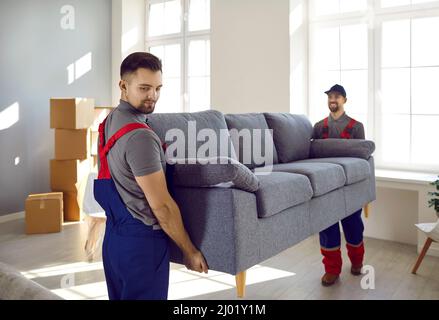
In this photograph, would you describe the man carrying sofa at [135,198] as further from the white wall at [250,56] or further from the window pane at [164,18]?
the window pane at [164,18]

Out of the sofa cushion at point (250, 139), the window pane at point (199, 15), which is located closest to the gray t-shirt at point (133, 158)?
the sofa cushion at point (250, 139)

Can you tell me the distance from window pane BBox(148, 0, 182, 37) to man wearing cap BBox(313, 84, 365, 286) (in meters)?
3.13

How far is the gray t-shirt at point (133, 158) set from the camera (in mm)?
1548

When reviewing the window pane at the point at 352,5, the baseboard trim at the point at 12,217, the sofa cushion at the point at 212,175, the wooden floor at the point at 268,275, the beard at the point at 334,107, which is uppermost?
the window pane at the point at 352,5

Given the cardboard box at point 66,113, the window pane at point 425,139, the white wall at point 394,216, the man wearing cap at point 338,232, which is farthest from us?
the cardboard box at point 66,113

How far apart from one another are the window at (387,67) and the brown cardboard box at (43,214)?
2.94 meters

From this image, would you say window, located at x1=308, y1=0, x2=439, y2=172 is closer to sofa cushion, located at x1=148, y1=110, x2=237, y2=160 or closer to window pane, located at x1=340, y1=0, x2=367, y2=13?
window pane, located at x1=340, y1=0, x2=367, y2=13

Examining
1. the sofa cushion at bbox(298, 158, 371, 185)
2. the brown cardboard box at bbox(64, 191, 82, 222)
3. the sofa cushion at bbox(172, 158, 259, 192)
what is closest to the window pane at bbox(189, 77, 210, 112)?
the brown cardboard box at bbox(64, 191, 82, 222)

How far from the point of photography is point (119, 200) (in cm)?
166

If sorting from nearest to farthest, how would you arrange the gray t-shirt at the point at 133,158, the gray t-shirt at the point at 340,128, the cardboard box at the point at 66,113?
the gray t-shirt at the point at 133,158
the gray t-shirt at the point at 340,128
the cardboard box at the point at 66,113

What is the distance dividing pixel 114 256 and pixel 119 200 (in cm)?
20

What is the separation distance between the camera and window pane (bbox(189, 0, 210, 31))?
5867mm
